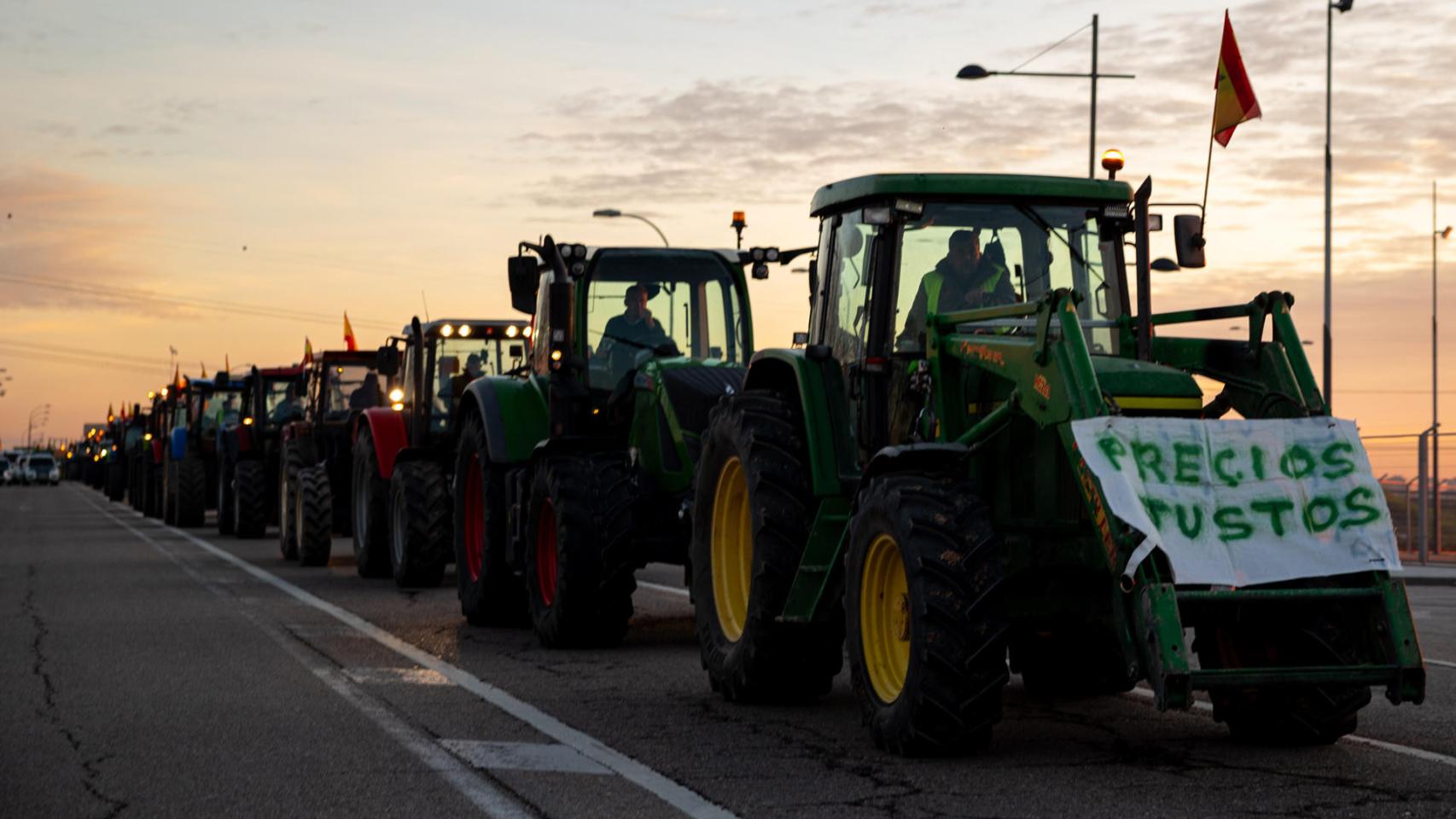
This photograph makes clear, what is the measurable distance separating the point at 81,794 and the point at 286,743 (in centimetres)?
139

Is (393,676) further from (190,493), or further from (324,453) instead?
(190,493)

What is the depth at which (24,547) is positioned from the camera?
29422 millimetres

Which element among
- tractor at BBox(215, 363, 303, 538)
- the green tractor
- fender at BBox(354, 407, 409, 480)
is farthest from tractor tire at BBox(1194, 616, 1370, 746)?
tractor at BBox(215, 363, 303, 538)

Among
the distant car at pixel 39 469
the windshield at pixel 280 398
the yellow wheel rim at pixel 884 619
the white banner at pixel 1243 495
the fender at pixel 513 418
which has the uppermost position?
the windshield at pixel 280 398

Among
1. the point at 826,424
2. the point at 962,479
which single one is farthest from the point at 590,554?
the point at 962,479

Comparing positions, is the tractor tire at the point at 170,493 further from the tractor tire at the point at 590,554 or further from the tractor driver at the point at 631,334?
the tractor tire at the point at 590,554

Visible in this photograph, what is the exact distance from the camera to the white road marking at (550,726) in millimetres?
7754

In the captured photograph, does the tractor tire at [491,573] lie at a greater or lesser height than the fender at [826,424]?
lesser

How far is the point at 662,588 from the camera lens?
20812mm

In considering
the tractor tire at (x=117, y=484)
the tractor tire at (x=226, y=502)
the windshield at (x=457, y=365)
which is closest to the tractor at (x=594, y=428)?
the windshield at (x=457, y=365)

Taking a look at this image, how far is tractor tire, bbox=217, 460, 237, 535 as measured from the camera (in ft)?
112

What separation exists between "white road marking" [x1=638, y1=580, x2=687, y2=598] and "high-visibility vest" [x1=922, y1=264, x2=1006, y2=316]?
980 centimetres

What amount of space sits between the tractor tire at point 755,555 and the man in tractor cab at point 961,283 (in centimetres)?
86

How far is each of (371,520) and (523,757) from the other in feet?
42.0
